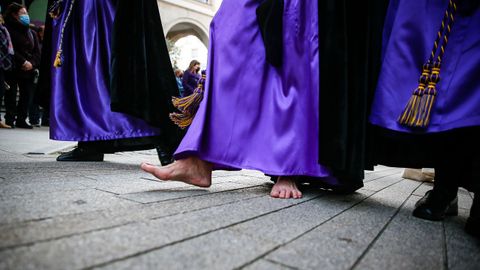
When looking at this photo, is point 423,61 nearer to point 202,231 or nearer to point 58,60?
point 202,231

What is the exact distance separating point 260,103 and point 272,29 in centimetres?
29

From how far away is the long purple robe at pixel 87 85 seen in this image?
2.01 m

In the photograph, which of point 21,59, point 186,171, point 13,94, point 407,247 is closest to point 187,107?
point 186,171

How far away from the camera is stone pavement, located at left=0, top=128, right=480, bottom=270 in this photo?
0.57m

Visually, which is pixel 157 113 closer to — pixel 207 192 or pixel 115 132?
pixel 115 132

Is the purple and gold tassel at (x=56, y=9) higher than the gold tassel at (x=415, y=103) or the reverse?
higher

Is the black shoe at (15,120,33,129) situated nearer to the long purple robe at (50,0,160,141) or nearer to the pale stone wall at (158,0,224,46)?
the long purple robe at (50,0,160,141)

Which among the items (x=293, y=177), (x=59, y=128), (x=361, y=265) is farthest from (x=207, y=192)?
(x=59, y=128)

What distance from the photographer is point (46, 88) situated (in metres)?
2.18

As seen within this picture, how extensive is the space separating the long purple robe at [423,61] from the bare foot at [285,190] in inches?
15.3

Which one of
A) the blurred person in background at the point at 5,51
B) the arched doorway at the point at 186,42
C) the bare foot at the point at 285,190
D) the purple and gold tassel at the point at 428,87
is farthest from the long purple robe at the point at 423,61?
the arched doorway at the point at 186,42

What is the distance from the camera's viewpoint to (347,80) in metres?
1.21

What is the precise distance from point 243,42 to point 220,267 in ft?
3.16

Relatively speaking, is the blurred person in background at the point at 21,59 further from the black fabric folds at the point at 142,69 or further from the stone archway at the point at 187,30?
the stone archway at the point at 187,30
